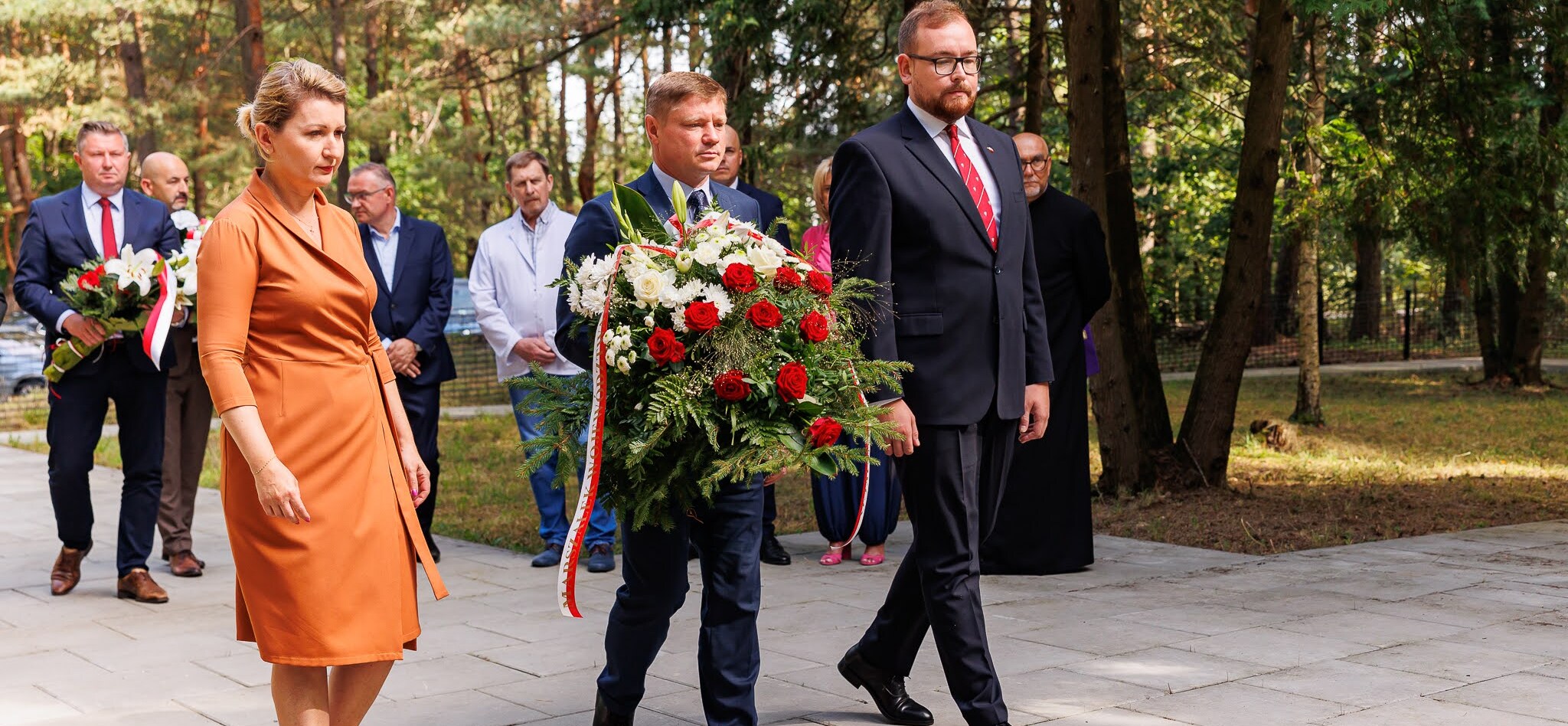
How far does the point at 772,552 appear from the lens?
8.10 m

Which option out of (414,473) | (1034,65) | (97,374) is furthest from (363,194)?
(1034,65)

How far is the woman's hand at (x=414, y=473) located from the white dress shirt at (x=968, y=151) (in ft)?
5.99

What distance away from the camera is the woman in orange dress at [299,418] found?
3.55m

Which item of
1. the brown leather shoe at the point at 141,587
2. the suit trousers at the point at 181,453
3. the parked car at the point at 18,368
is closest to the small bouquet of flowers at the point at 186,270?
the suit trousers at the point at 181,453

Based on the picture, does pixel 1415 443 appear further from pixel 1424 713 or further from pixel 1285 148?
pixel 1424 713

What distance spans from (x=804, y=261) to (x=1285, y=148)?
13476 mm

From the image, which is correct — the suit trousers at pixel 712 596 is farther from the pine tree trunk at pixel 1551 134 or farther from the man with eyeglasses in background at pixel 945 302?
the pine tree trunk at pixel 1551 134

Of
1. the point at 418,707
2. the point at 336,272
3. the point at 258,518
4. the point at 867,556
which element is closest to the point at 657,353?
the point at 336,272

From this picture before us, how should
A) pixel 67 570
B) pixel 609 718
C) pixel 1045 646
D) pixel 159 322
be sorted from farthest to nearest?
pixel 67 570
pixel 159 322
pixel 1045 646
pixel 609 718

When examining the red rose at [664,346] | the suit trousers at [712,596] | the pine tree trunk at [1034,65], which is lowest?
the suit trousers at [712,596]

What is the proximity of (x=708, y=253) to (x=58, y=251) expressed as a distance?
4.95m

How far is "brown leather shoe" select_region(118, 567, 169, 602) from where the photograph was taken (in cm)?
740

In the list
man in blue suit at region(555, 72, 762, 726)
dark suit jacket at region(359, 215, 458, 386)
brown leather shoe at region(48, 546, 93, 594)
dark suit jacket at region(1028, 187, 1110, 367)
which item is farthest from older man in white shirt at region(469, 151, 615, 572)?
man in blue suit at region(555, 72, 762, 726)

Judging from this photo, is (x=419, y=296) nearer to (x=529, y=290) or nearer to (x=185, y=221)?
(x=529, y=290)
